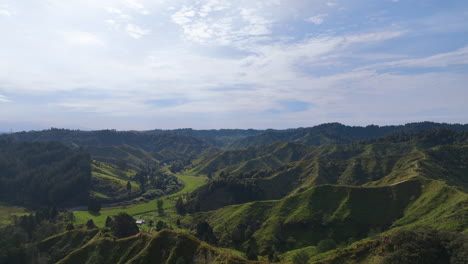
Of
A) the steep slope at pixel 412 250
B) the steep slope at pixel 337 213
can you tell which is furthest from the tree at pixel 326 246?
the steep slope at pixel 412 250

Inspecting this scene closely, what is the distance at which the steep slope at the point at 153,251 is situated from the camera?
250 ft

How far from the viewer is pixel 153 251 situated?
3275 inches

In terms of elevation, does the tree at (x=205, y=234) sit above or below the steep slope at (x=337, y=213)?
below

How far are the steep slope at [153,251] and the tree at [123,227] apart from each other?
31150 millimetres

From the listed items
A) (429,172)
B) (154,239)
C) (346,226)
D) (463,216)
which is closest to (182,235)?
(154,239)

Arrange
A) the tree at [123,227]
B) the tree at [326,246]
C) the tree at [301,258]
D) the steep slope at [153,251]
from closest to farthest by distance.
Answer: the steep slope at [153,251], the tree at [301,258], the tree at [326,246], the tree at [123,227]

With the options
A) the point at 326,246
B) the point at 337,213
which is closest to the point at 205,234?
the point at 326,246

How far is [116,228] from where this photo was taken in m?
127

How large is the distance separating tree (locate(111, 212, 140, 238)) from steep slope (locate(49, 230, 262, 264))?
102ft

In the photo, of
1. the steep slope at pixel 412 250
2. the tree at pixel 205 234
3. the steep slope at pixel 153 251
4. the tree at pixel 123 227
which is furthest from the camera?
the tree at pixel 205 234

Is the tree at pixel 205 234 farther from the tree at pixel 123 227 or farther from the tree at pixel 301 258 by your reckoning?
the tree at pixel 301 258

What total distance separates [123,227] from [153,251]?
53.5 m

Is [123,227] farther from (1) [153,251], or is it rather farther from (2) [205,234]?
(1) [153,251]

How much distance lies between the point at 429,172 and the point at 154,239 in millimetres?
198006
